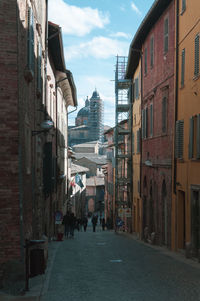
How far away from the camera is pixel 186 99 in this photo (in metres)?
17.6

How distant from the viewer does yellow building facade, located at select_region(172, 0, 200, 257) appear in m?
16.2

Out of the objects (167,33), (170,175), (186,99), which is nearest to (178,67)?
(186,99)

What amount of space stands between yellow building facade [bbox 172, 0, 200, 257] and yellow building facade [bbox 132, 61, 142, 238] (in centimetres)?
1069

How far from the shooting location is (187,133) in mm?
17297

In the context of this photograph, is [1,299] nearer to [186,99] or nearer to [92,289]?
[92,289]

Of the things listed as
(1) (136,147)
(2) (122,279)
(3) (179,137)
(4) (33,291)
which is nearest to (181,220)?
(3) (179,137)

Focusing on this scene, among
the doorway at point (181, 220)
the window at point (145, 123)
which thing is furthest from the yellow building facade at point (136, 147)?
the doorway at point (181, 220)

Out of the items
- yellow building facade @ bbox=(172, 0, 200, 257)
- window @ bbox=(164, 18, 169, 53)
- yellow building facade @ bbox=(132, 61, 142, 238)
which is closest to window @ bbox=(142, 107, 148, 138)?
yellow building facade @ bbox=(132, 61, 142, 238)

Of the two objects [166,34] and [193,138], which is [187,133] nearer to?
[193,138]

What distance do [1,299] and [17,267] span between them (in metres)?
1.03

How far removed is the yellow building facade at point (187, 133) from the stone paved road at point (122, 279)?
75.3 inches

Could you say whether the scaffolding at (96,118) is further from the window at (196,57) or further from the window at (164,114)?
the window at (196,57)

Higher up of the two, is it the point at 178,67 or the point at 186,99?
the point at 178,67

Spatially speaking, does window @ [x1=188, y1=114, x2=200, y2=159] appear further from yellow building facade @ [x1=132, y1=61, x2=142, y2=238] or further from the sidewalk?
yellow building facade @ [x1=132, y1=61, x2=142, y2=238]
